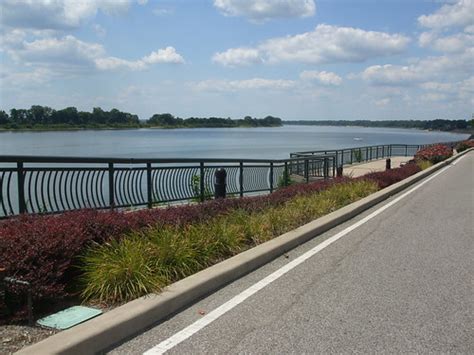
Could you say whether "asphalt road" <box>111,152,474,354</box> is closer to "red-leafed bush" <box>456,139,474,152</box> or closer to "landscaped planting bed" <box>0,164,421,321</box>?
"landscaped planting bed" <box>0,164,421,321</box>

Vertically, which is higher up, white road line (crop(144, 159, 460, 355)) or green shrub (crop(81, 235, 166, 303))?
green shrub (crop(81, 235, 166, 303))

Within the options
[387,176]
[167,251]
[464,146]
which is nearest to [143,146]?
[464,146]

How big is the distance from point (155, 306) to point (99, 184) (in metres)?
5.78

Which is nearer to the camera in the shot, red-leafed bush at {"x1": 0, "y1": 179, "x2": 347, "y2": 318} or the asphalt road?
the asphalt road

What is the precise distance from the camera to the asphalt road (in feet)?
14.2

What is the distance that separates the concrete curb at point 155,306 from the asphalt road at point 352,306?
0.11m

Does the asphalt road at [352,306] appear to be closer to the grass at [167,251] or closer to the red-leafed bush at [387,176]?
the grass at [167,251]

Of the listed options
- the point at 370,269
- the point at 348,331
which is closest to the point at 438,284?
the point at 370,269

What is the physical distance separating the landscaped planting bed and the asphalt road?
60 cm

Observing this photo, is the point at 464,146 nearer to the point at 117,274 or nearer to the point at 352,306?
the point at 352,306

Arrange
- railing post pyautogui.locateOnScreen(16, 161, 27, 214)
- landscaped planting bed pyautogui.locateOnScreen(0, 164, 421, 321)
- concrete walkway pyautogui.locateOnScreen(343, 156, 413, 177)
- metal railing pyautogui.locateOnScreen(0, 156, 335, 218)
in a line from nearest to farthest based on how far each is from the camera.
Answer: landscaped planting bed pyautogui.locateOnScreen(0, 164, 421, 321) < railing post pyautogui.locateOnScreen(16, 161, 27, 214) < metal railing pyautogui.locateOnScreen(0, 156, 335, 218) < concrete walkway pyautogui.locateOnScreen(343, 156, 413, 177)

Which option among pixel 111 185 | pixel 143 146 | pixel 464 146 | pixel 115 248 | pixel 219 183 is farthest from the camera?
pixel 143 146

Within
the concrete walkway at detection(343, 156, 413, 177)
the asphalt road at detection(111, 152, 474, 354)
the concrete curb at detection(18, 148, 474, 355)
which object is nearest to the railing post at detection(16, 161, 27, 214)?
the concrete curb at detection(18, 148, 474, 355)

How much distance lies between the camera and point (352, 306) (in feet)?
17.4
